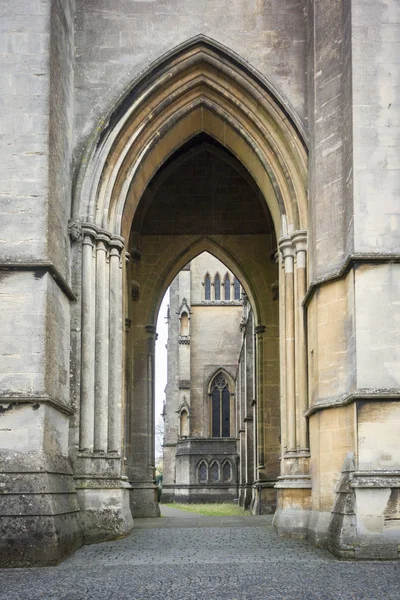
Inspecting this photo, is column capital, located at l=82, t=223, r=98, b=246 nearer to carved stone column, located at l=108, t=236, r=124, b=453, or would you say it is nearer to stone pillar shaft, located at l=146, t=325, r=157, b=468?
carved stone column, located at l=108, t=236, r=124, b=453

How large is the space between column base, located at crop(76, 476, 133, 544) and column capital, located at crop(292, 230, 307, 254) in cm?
408

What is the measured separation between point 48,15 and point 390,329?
5571mm

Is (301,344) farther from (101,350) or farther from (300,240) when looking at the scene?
(101,350)

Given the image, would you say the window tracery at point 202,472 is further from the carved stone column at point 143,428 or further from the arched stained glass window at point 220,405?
the carved stone column at point 143,428

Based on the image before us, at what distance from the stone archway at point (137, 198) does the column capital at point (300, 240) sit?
0.05 feet

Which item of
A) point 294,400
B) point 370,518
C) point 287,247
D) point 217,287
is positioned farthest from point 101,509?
point 217,287

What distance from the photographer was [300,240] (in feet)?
40.2

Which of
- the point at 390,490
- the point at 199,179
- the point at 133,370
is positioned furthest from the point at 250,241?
the point at 390,490

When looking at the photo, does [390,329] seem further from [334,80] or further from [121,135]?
[121,135]

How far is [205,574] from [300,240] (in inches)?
227

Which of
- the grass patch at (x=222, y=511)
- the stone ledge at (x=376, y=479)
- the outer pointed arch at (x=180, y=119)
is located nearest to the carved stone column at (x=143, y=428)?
the grass patch at (x=222, y=511)

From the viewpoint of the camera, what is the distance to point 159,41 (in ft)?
40.6

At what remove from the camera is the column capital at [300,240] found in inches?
482

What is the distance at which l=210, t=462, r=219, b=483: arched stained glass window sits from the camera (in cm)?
3659
